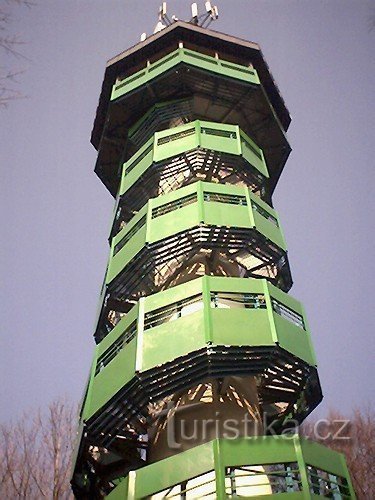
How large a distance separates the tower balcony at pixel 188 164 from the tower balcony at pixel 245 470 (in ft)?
40.2

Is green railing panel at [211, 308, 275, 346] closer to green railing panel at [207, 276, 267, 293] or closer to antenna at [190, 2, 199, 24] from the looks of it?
green railing panel at [207, 276, 267, 293]

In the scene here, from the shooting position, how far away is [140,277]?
18219 millimetres

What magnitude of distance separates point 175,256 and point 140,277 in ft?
5.21

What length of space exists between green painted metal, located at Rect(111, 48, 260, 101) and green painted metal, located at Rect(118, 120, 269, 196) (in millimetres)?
3153

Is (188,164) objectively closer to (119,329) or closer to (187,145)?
(187,145)

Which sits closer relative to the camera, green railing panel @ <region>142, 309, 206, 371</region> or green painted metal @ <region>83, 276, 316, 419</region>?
green railing panel @ <region>142, 309, 206, 371</region>

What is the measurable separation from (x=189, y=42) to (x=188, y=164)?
8878mm

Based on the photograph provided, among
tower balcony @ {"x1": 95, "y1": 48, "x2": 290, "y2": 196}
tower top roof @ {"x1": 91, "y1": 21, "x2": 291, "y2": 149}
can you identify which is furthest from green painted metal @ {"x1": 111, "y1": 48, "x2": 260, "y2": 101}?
tower top roof @ {"x1": 91, "y1": 21, "x2": 291, "y2": 149}

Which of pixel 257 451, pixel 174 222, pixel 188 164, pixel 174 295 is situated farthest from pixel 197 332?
pixel 188 164

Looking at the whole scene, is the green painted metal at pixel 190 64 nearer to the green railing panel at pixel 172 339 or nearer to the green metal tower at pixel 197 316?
the green metal tower at pixel 197 316

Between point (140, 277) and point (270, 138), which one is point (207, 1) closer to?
point (270, 138)

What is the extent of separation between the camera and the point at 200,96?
82.4 feet

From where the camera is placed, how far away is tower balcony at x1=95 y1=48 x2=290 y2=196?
24281 mm

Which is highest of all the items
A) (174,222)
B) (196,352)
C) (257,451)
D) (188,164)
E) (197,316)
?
(188,164)
